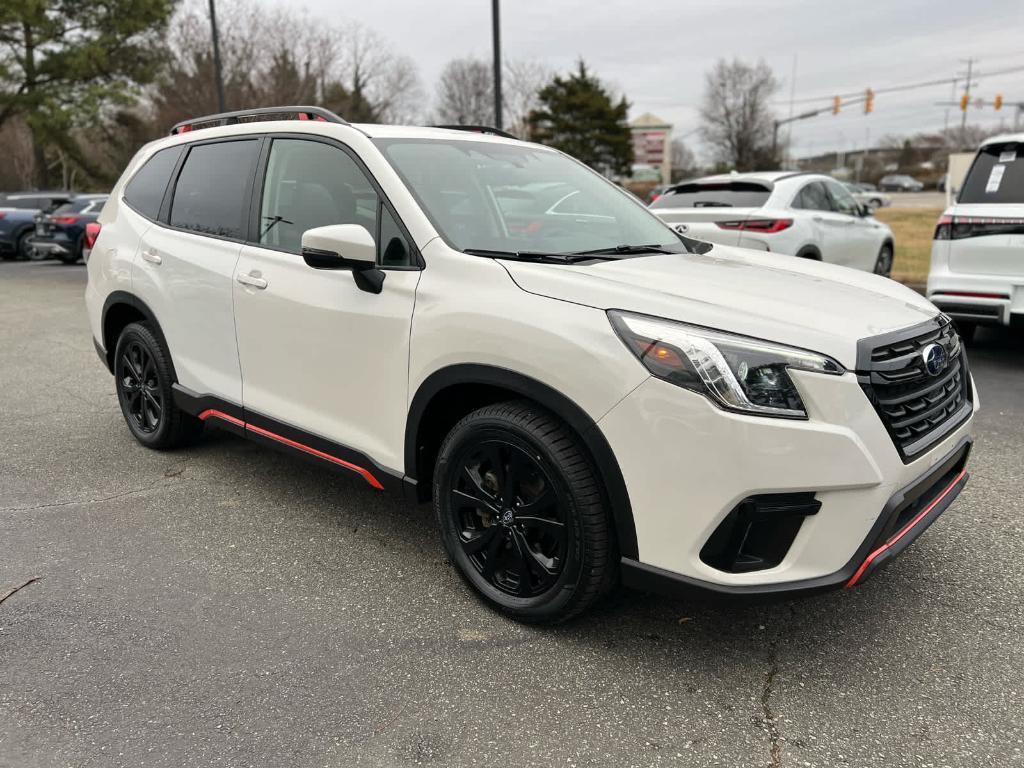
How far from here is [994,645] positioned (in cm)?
272

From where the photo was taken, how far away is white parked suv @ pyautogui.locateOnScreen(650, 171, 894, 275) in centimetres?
819

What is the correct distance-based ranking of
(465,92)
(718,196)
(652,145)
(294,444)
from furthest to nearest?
(652,145) < (465,92) < (718,196) < (294,444)

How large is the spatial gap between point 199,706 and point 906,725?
2.11m

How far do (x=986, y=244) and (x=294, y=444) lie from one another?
18.3 ft

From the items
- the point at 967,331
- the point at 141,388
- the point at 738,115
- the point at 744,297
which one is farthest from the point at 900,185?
the point at 744,297

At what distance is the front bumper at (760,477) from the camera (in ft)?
7.34

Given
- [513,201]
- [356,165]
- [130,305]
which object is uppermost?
[356,165]

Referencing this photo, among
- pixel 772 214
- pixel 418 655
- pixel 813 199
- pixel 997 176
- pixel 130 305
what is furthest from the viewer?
pixel 813 199

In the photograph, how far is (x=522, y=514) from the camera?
2.74 meters

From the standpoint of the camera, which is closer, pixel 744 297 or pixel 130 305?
pixel 744 297

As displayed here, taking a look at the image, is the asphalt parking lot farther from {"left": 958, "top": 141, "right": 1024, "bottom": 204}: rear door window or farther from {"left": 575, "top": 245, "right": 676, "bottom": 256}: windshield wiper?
{"left": 958, "top": 141, "right": 1024, "bottom": 204}: rear door window

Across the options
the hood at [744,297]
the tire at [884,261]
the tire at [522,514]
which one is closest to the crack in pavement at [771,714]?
the tire at [522,514]

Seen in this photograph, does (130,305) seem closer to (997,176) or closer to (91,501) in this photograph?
(91,501)

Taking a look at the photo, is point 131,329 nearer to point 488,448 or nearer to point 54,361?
point 488,448
